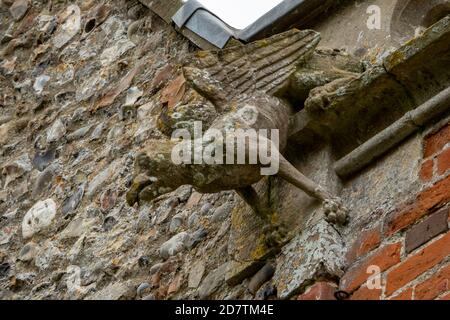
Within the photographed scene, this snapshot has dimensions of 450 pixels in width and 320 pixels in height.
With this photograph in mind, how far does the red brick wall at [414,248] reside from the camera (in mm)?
4574

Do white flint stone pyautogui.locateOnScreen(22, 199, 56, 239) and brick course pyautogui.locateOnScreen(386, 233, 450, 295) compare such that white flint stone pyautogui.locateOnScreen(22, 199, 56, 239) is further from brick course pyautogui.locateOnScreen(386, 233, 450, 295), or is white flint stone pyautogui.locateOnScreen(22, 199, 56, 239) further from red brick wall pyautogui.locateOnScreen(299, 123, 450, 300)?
brick course pyautogui.locateOnScreen(386, 233, 450, 295)

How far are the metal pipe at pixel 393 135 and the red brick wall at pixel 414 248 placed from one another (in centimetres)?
7

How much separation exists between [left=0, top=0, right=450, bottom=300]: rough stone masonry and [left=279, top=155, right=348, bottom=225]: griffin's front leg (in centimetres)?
4

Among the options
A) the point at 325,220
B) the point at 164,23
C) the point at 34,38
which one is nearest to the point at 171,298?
the point at 325,220

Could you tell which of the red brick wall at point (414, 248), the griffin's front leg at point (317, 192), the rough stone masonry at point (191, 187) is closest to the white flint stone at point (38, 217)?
the rough stone masonry at point (191, 187)

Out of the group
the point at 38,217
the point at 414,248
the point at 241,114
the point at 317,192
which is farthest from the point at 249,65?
the point at 38,217

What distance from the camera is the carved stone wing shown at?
5.52m

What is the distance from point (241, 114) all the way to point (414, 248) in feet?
3.19

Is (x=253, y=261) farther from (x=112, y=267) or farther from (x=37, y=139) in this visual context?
(x=37, y=139)

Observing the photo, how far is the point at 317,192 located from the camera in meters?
5.22

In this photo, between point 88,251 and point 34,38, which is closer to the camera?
point 88,251

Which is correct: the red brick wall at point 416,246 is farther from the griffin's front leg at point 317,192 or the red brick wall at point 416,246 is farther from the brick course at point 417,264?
the griffin's front leg at point 317,192

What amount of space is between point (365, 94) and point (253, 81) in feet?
1.66

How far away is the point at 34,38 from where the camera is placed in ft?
27.9
